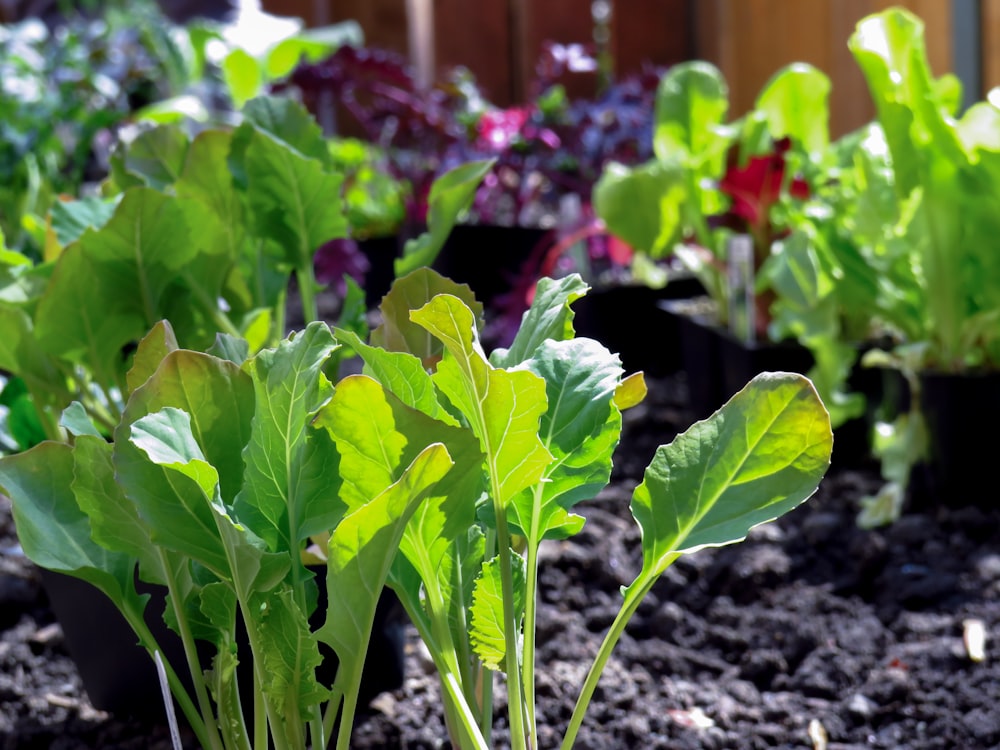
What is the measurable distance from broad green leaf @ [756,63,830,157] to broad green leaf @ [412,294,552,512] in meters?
1.30

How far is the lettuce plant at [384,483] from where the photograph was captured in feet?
1.81

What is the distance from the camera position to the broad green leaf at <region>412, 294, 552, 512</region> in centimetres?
53

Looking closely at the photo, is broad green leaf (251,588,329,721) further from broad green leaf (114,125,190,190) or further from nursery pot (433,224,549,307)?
nursery pot (433,224,549,307)

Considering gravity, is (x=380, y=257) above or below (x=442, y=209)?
below

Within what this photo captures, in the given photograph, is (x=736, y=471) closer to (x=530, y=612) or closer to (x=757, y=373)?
(x=530, y=612)

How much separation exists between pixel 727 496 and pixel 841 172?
1.13 meters

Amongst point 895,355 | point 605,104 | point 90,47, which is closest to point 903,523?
point 895,355

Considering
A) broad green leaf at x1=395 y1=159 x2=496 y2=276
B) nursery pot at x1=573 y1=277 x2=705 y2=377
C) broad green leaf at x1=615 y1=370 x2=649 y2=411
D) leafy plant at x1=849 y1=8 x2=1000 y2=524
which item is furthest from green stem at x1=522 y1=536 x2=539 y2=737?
nursery pot at x1=573 y1=277 x2=705 y2=377

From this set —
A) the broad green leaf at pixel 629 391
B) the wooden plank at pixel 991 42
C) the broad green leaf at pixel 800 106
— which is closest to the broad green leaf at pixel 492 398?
the broad green leaf at pixel 629 391

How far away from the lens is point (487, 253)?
2.50 meters

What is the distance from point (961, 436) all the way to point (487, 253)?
4.45ft

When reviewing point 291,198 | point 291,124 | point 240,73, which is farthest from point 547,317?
point 240,73

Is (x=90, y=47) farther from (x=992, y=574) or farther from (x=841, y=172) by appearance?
(x=992, y=574)

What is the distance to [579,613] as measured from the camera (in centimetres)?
116
